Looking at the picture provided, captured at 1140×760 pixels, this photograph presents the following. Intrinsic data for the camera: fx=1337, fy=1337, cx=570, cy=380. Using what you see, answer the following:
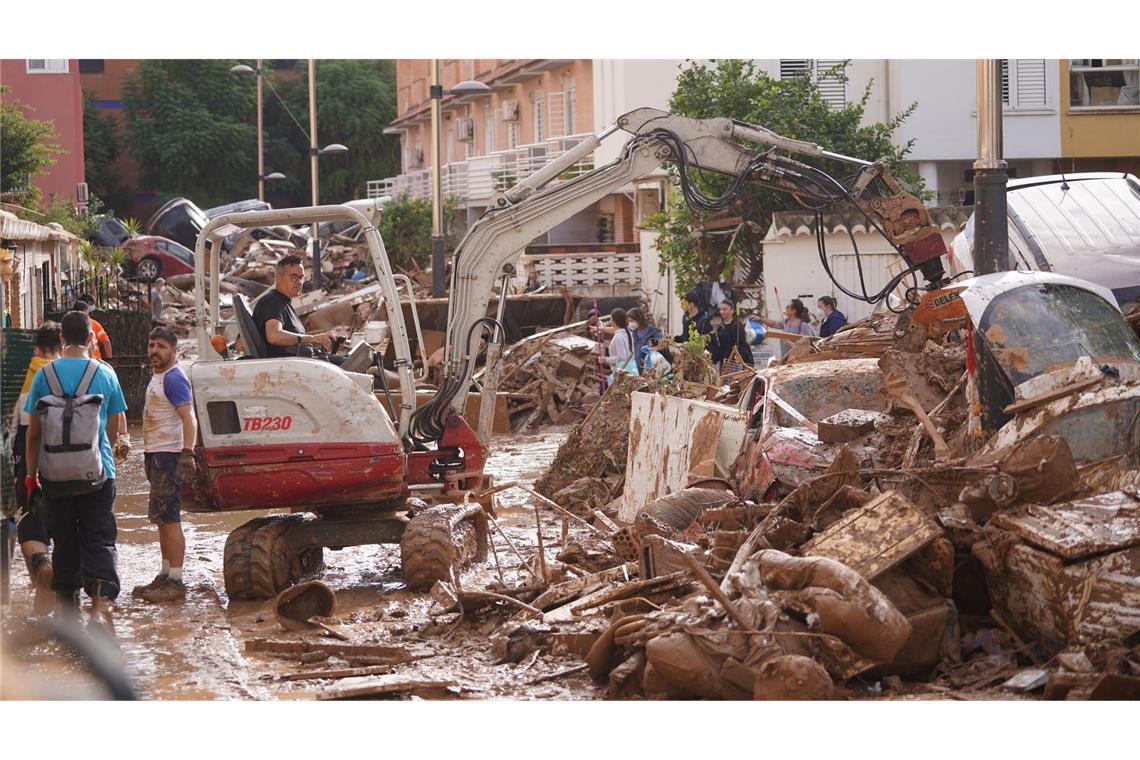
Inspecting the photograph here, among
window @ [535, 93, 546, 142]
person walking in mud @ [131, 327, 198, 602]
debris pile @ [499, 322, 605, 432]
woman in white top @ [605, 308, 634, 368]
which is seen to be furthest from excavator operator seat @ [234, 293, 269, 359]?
window @ [535, 93, 546, 142]

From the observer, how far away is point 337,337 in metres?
10.7

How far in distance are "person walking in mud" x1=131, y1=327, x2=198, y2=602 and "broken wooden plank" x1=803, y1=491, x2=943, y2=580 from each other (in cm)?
478

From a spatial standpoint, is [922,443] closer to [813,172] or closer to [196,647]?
[813,172]

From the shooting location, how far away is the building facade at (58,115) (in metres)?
26.3

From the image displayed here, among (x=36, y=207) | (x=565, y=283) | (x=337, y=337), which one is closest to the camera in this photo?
(x=337, y=337)

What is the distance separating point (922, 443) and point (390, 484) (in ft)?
12.6

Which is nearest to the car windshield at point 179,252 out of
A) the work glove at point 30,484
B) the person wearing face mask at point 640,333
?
the person wearing face mask at point 640,333

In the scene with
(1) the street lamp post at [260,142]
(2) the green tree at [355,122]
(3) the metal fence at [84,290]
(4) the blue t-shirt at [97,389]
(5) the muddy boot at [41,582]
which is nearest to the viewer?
(4) the blue t-shirt at [97,389]

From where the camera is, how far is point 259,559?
9.63 meters

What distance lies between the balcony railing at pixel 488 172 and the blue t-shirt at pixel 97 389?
91.5 feet

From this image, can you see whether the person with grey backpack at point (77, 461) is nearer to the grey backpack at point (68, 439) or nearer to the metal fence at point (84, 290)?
the grey backpack at point (68, 439)

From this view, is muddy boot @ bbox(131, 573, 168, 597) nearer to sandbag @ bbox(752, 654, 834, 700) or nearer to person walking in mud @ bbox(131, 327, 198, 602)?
person walking in mud @ bbox(131, 327, 198, 602)

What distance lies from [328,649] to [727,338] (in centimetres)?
946

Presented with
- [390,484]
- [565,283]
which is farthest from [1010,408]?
[565,283]
